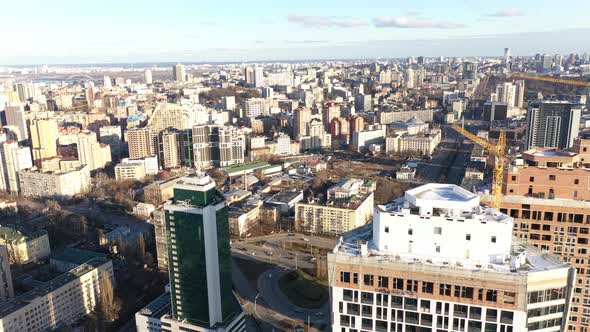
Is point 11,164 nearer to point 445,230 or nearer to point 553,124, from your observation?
point 445,230

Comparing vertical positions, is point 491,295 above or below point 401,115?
above

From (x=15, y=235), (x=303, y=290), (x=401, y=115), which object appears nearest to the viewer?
Result: (x=303, y=290)

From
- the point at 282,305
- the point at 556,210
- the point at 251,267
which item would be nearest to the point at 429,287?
the point at 556,210

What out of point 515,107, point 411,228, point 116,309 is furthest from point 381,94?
point 411,228

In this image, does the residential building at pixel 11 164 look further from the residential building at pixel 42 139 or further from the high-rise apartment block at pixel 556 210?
the high-rise apartment block at pixel 556 210

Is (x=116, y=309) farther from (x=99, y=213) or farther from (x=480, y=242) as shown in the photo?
(x=480, y=242)

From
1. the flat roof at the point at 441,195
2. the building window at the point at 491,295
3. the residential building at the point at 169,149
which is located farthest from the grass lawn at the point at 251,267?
the residential building at the point at 169,149

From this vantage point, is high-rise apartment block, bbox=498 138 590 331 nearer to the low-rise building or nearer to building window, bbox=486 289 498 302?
building window, bbox=486 289 498 302
